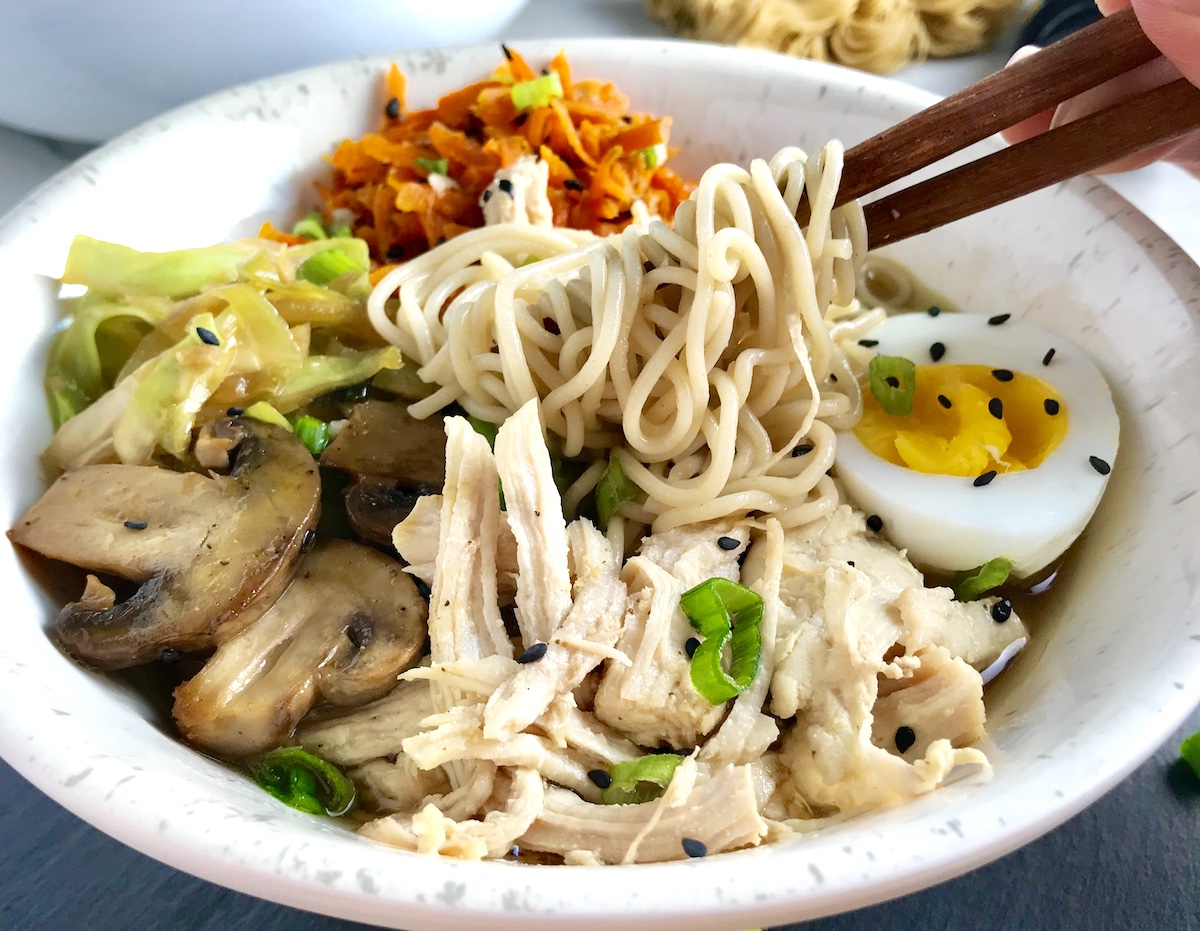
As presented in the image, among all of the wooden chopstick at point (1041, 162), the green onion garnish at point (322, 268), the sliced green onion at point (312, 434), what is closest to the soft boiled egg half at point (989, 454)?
the wooden chopstick at point (1041, 162)

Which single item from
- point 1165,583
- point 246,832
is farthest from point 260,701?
point 1165,583

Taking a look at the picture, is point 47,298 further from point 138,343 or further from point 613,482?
point 613,482

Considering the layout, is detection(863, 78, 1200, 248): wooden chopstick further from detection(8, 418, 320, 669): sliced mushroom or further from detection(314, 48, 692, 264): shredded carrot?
detection(8, 418, 320, 669): sliced mushroom

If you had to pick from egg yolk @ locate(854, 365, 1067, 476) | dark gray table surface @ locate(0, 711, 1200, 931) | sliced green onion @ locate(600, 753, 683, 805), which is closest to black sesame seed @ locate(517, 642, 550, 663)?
sliced green onion @ locate(600, 753, 683, 805)

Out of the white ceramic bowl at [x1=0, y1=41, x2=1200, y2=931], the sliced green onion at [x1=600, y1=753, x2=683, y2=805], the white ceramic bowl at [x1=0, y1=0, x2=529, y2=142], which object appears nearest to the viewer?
the white ceramic bowl at [x1=0, y1=41, x2=1200, y2=931]

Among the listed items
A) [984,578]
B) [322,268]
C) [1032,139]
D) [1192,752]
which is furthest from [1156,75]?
[322,268]

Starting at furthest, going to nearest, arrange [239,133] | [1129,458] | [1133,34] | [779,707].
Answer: [239,133]
[1129,458]
[1133,34]
[779,707]
